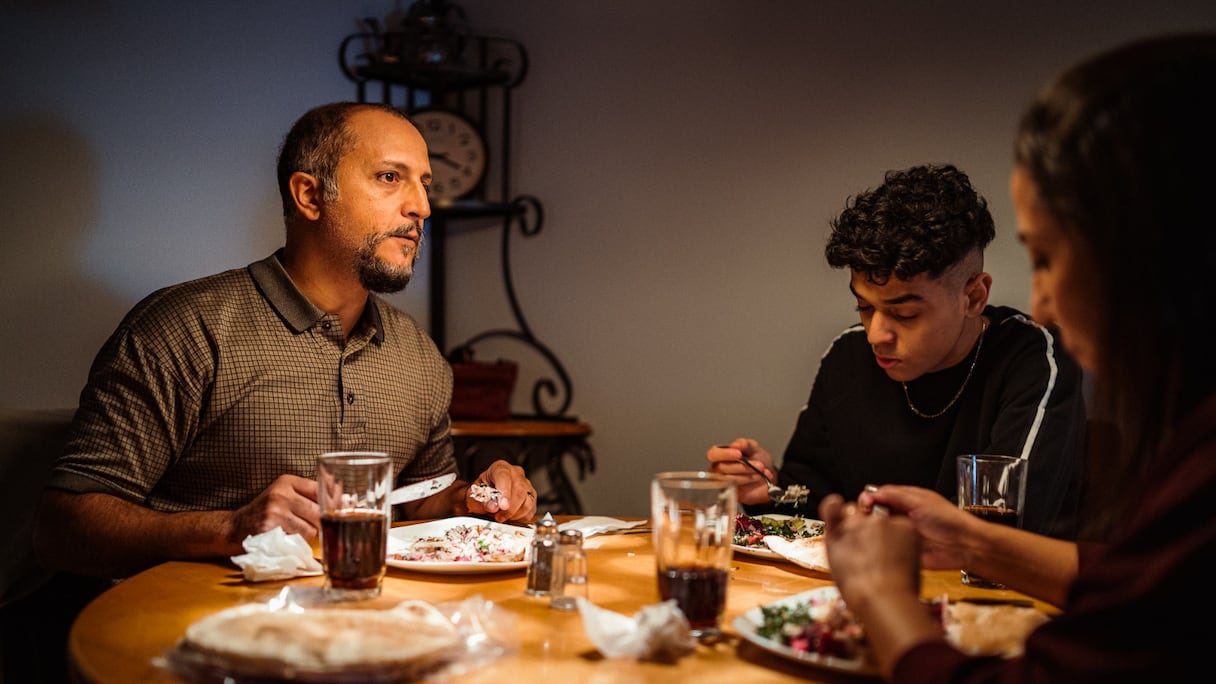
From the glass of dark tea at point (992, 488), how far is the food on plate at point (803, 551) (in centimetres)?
22

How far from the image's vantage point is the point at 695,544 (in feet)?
3.99

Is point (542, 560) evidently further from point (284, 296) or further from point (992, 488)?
point (284, 296)

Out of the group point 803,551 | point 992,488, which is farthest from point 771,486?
point 992,488

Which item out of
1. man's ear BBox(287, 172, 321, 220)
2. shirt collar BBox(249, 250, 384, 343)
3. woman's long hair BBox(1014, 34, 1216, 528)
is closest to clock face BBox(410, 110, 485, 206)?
man's ear BBox(287, 172, 321, 220)

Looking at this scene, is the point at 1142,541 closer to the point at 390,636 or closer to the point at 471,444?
the point at 390,636

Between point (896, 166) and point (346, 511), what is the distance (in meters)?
2.55

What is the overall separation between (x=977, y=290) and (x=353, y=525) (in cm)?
143

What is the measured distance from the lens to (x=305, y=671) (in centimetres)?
96

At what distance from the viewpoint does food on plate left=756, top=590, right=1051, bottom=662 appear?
3.59 feet

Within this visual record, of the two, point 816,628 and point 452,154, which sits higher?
point 452,154

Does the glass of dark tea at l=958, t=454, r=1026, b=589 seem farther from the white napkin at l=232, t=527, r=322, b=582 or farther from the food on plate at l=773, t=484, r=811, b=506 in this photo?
the white napkin at l=232, t=527, r=322, b=582

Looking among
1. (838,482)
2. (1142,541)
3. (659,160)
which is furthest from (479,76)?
(1142,541)

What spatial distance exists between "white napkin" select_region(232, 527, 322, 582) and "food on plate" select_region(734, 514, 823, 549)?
0.71m

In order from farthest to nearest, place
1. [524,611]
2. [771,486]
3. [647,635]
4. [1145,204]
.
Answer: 1. [771,486]
2. [524,611]
3. [647,635]
4. [1145,204]
